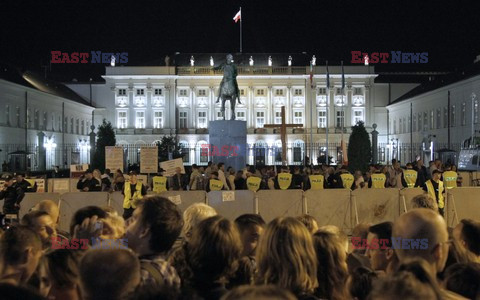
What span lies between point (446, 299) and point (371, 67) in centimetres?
7859

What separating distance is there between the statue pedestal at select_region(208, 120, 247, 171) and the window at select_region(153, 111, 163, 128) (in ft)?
169

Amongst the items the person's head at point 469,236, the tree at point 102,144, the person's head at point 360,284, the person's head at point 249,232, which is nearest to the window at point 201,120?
the tree at point 102,144

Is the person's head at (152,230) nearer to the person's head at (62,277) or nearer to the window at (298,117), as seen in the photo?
the person's head at (62,277)

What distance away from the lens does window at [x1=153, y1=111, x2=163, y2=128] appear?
3091 inches

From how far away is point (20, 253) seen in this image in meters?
4.16

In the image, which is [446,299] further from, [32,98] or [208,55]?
[208,55]

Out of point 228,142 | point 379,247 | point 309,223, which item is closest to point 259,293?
point 379,247

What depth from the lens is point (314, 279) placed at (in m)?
3.96

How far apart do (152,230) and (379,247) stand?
2.03 m

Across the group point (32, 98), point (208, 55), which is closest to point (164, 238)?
point (32, 98)

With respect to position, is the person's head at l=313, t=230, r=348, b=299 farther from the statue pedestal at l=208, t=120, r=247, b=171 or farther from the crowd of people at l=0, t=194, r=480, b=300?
the statue pedestal at l=208, t=120, r=247, b=171

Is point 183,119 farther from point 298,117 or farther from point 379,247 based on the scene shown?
point 379,247

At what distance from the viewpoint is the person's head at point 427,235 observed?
3979mm

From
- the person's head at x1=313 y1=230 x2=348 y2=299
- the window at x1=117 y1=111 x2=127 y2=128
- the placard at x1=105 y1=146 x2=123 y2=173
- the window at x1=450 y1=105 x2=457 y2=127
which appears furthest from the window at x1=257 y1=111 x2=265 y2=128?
the person's head at x1=313 y1=230 x2=348 y2=299
